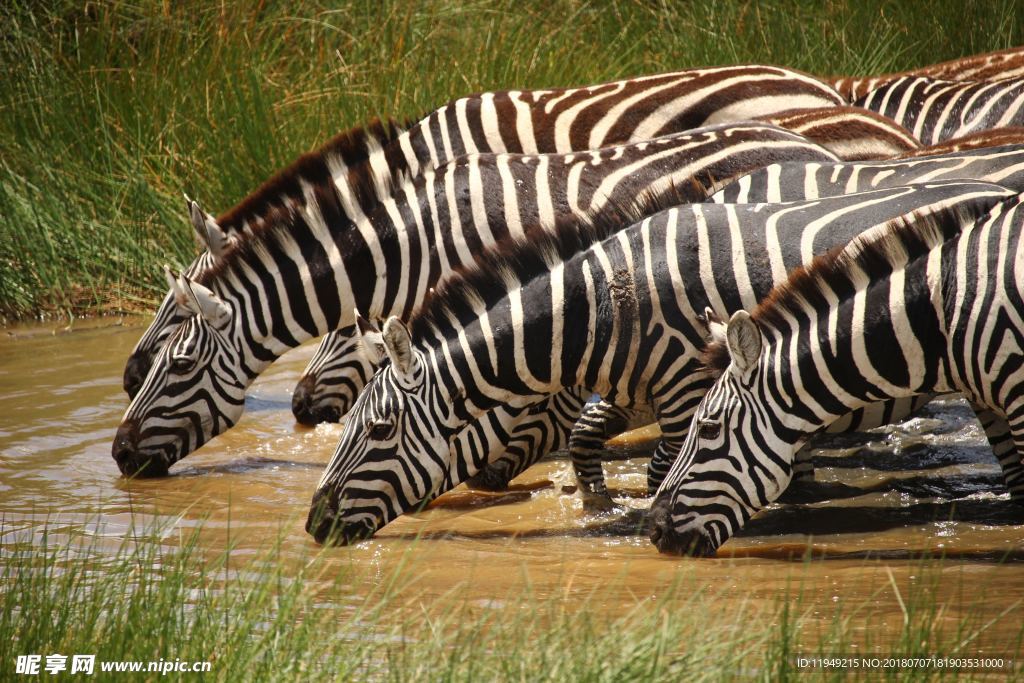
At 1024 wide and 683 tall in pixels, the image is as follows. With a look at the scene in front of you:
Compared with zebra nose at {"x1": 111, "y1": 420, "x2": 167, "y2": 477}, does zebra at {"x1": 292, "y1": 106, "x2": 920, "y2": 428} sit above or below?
above

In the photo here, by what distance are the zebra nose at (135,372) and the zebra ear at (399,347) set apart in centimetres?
263

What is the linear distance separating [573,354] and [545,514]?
869 mm

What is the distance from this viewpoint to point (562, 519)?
20.1 ft

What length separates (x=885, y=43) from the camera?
1184cm

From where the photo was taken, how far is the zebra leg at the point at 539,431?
649 cm

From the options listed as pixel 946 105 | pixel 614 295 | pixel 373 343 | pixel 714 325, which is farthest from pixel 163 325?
pixel 946 105

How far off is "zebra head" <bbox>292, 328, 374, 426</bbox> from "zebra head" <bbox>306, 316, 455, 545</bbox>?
2.13 meters

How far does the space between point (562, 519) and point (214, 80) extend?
21.3 feet

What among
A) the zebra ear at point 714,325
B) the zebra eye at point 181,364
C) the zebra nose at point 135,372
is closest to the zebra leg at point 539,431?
the zebra ear at point 714,325

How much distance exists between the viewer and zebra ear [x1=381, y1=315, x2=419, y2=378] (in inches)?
223

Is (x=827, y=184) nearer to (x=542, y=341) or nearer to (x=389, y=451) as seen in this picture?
(x=542, y=341)

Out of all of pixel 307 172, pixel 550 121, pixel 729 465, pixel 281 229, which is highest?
pixel 550 121

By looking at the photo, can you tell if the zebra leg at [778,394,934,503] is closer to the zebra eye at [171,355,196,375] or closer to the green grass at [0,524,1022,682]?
the green grass at [0,524,1022,682]

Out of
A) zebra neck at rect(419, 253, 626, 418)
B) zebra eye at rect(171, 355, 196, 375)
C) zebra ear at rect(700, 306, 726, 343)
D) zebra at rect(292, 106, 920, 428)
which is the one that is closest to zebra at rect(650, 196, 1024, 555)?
zebra ear at rect(700, 306, 726, 343)
